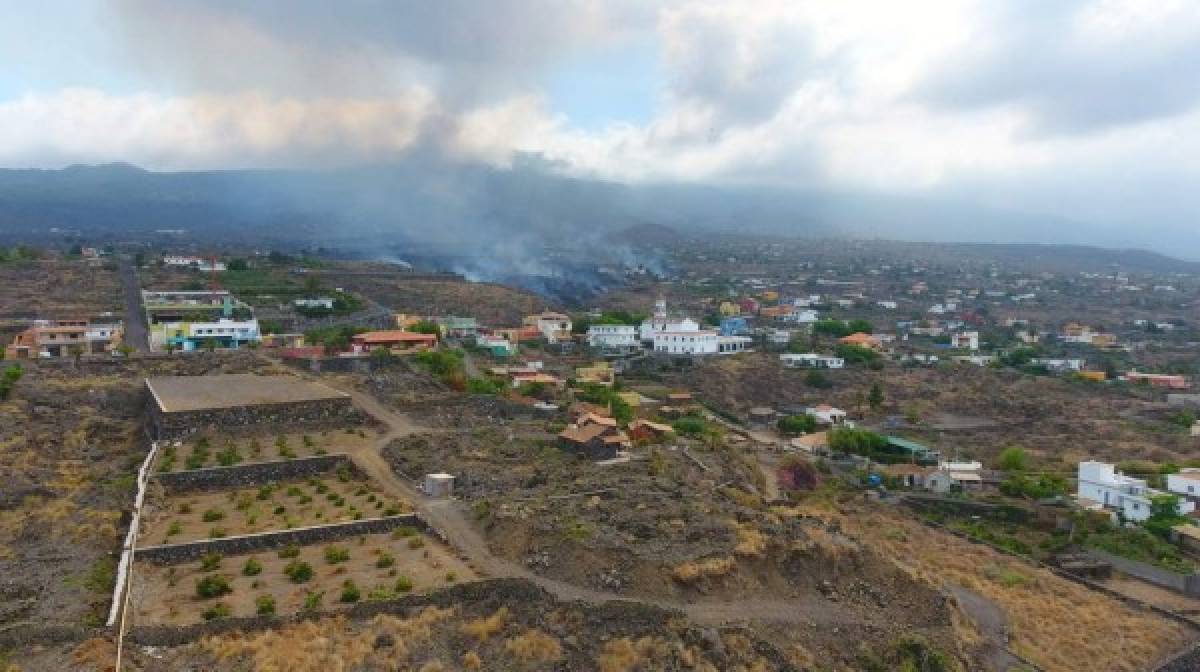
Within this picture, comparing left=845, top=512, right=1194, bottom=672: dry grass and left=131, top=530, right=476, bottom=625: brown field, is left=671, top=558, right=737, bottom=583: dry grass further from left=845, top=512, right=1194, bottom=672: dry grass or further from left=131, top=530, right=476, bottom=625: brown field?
left=845, top=512, right=1194, bottom=672: dry grass

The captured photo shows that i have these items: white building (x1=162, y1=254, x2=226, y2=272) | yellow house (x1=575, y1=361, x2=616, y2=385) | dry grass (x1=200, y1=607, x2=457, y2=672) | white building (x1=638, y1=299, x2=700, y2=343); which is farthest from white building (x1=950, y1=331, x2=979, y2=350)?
dry grass (x1=200, y1=607, x2=457, y2=672)

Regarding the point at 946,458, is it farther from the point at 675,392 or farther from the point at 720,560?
the point at 720,560

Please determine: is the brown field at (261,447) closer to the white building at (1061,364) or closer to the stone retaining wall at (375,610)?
the stone retaining wall at (375,610)

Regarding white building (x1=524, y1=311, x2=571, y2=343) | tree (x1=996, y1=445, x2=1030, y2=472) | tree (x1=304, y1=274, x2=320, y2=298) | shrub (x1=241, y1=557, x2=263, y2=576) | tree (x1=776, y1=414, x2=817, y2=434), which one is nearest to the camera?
shrub (x1=241, y1=557, x2=263, y2=576)

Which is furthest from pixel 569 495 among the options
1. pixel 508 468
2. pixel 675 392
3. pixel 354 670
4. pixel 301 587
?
pixel 675 392

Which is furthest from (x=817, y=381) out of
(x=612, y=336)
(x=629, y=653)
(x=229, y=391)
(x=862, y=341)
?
A: (x=629, y=653)
